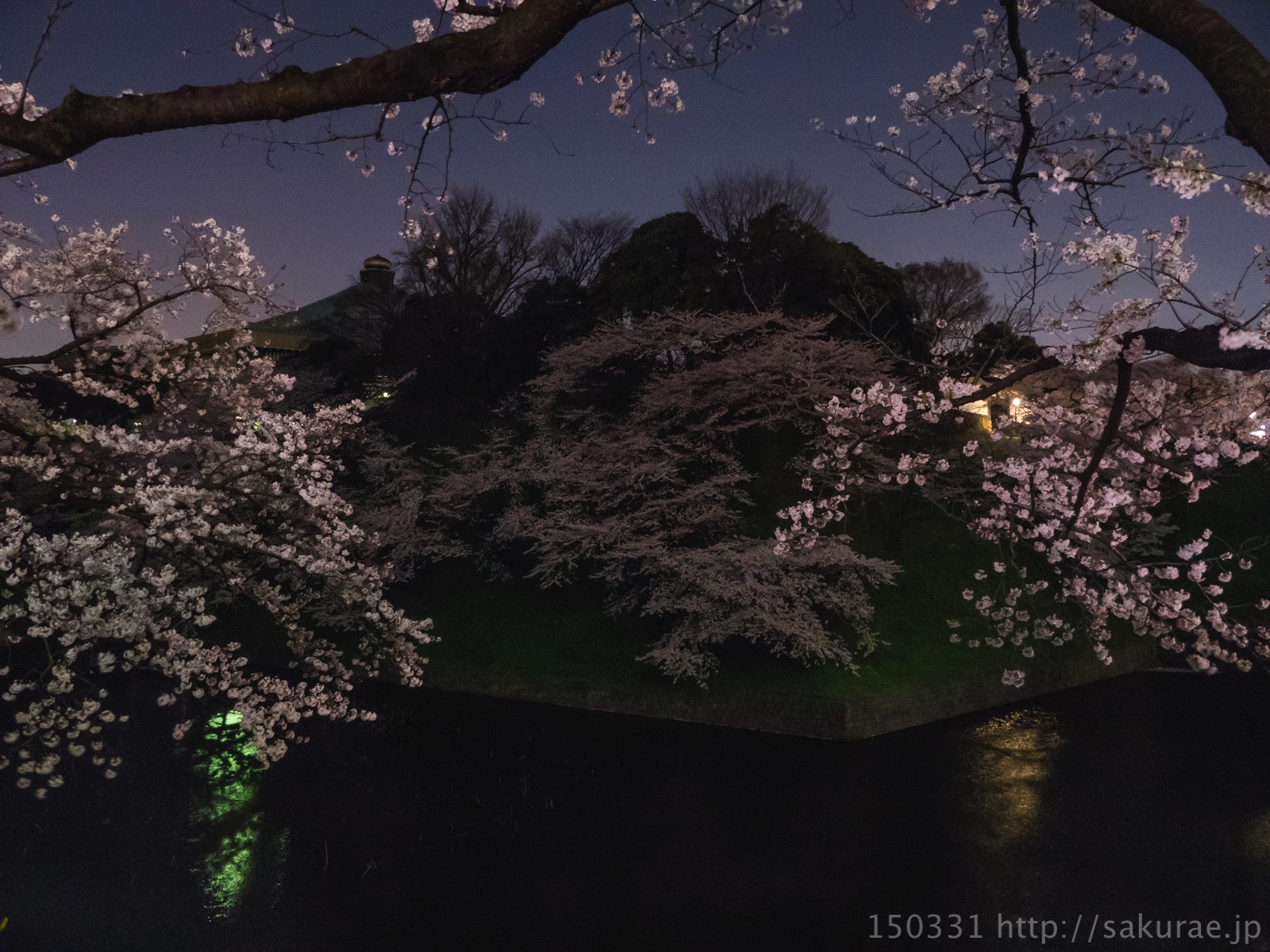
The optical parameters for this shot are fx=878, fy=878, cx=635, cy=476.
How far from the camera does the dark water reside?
7973mm

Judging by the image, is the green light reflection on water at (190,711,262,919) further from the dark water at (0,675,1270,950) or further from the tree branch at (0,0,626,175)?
the tree branch at (0,0,626,175)

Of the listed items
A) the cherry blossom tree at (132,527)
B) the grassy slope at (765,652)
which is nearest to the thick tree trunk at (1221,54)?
the cherry blossom tree at (132,527)

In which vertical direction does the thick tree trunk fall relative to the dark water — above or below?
above

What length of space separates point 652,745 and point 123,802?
7.48 m

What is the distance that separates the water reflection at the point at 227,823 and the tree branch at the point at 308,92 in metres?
7.33

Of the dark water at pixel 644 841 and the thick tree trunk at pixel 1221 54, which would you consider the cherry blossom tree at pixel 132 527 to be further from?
the thick tree trunk at pixel 1221 54

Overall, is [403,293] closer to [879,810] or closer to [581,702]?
[581,702]

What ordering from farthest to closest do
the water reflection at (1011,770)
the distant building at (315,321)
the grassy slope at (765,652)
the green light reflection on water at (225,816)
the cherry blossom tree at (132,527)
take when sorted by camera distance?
the distant building at (315,321) → the grassy slope at (765,652) → the water reflection at (1011,770) → the green light reflection on water at (225,816) → the cherry blossom tree at (132,527)

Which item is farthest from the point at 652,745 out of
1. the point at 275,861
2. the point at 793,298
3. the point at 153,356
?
the point at 793,298

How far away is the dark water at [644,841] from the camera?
797 cm

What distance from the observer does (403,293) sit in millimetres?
37969

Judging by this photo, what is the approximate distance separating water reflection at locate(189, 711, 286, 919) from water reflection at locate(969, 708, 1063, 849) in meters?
8.04

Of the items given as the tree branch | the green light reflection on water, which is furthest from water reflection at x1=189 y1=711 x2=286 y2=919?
the tree branch

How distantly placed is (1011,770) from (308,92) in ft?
42.8
